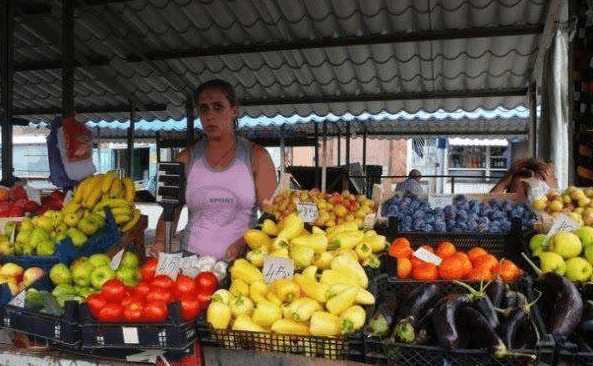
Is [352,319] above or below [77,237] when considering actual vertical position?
below

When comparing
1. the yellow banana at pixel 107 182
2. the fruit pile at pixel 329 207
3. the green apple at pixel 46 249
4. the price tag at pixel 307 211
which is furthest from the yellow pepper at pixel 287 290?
the yellow banana at pixel 107 182

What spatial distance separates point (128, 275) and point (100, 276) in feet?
0.41

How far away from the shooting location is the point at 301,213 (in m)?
3.72

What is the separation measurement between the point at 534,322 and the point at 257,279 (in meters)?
1.05

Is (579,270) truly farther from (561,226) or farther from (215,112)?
(215,112)

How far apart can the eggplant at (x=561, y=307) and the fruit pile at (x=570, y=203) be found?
1507 millimetres

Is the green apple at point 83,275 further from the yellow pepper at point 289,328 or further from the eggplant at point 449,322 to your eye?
the eggplant at point 449,322

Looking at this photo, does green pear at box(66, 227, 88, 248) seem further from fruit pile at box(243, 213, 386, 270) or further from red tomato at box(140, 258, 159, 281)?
fruit pile at box(243, 213, 386, 270)

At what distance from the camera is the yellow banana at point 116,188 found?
137 inches

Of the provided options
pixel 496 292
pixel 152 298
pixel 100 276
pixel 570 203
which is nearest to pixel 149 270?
pixel 100 276

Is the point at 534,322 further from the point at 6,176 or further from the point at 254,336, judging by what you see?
the point at 6,176

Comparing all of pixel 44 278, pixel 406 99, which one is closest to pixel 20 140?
pixel 406 99

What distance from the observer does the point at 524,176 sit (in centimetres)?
449

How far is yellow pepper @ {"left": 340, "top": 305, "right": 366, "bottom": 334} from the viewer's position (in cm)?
175
